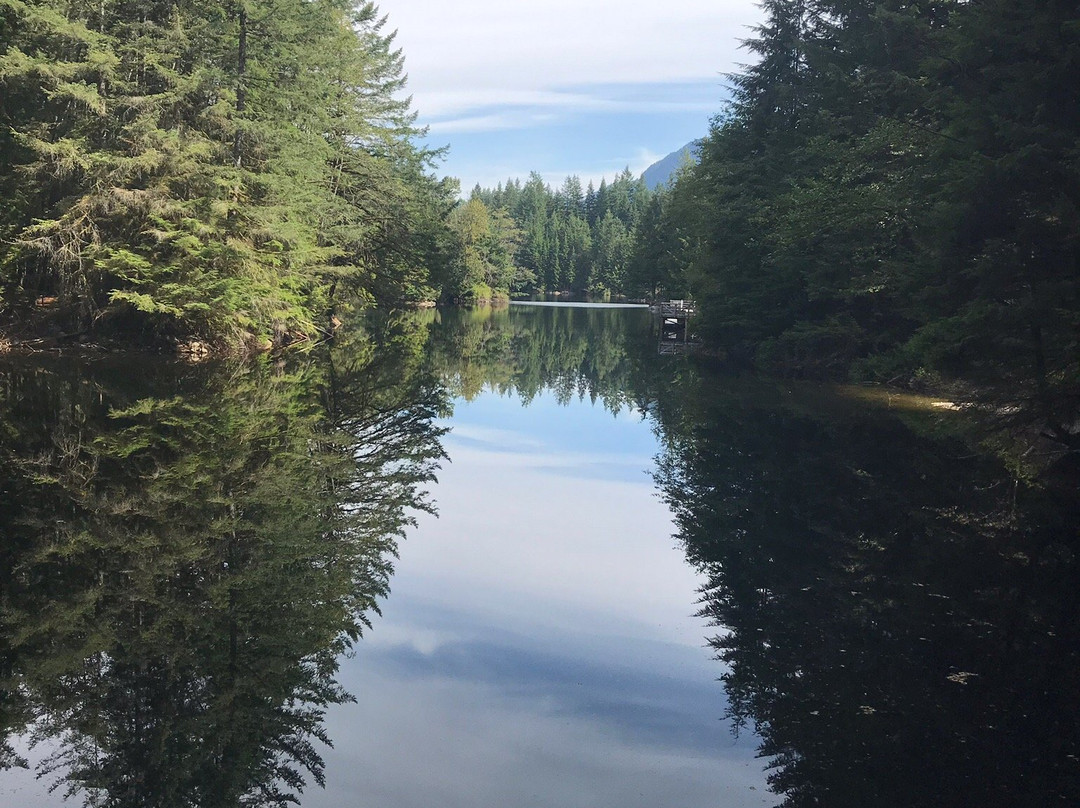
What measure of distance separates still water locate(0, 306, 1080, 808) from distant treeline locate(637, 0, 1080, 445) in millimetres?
2352

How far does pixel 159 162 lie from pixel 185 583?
1932 centimetres

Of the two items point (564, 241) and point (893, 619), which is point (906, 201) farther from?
point (564, 241)

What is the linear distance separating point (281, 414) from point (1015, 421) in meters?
12.6

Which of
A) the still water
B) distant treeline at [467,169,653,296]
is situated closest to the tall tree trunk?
the still water

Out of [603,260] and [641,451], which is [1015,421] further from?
[603,260]

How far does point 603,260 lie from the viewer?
138 meters

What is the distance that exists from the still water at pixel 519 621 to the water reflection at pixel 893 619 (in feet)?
0.10

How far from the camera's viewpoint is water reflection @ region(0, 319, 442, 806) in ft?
16.0

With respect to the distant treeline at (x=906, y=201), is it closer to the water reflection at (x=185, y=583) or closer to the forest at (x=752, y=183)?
the forest at (x=752, y=183)

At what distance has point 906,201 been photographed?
74.1 feet

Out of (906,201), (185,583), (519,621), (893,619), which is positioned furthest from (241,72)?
(893,619)

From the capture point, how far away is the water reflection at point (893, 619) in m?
4.92

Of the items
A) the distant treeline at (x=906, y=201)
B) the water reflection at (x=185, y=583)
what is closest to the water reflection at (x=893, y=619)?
the distant treeline at (x=906, y=201)

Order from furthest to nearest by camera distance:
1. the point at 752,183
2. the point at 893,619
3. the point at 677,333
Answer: the point at 677,333 < the point at 752,183 < the point at 893,619
